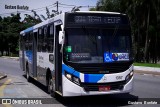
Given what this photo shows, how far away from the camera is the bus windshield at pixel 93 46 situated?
10594 mm

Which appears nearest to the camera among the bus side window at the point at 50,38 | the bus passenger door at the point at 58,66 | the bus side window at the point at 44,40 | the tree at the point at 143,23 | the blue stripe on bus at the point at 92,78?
the blue stripe on bus at the point at 92,78

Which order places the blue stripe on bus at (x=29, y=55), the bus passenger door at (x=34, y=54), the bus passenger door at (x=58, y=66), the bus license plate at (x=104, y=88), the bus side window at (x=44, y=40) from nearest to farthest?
the bus license plate at (x=104, y=88), the bus passenger door at (x=58, y=66), the bus side window at (x=44, y=40), the bus passenger door at (x=34, y=54), the blue stripe on bus at (x=29, y=55)

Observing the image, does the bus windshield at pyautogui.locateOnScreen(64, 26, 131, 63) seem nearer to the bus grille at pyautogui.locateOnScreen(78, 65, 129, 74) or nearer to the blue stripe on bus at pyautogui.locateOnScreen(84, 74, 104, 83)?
the bus grille at pyautogui.locateOnScreen(78, 65, 129, 74)

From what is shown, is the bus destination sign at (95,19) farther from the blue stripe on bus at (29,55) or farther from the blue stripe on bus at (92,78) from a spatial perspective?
the blue stripe on bus at (29,55)

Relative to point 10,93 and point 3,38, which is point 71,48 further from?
point 3,38

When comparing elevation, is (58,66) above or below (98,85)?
above

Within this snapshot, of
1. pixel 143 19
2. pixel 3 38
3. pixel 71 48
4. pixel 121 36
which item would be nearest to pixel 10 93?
pixel 71 48

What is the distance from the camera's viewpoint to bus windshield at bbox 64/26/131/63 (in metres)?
10.6

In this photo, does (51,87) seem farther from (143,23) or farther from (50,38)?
(143,23)

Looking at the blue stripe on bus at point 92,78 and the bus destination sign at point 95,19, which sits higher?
the bus destination sign at point 95,19

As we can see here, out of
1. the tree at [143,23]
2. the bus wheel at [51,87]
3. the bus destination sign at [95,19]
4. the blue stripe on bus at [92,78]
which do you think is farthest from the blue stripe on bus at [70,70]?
the tree at [143,23]

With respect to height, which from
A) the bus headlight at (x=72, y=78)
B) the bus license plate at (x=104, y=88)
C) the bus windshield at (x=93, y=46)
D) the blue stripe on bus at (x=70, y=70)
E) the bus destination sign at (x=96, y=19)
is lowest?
the bus license plate at (x=104, y=88)

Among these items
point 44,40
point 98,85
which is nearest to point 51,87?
point 44,40

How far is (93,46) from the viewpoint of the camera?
10.7 metres
